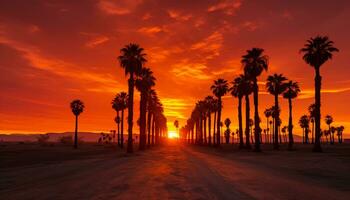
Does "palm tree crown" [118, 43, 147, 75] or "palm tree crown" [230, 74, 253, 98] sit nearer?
"palm tree crown" [118, 43, 147, 75]

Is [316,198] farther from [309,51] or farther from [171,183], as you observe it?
[309,51]

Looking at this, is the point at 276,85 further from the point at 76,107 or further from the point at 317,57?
the point at 76,107

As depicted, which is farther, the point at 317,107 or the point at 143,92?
→ the point at 143,92

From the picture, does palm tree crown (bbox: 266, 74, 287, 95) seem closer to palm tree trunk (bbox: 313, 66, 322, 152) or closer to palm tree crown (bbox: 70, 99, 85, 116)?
palm tree trunk (bbox: 313, 66, 322, 152)

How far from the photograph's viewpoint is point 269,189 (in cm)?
1434

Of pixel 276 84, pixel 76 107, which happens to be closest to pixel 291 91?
pixel 276 84

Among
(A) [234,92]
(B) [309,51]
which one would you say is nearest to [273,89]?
(A) [234,92]

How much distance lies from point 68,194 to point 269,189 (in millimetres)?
7573

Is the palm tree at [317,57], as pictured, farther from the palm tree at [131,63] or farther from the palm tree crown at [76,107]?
the palm tree crown at [76,107]

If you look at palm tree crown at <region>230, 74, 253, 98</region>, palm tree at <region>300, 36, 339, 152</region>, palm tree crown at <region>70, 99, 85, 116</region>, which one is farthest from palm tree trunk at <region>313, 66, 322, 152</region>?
palm tree crown at <region>70, 99, 85, 116</region>

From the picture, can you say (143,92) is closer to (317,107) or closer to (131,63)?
(131,63)

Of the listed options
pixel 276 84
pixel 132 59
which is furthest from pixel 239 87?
pixel 132 59

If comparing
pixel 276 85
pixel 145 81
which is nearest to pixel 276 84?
pixel 276 85

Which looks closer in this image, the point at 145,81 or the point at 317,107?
the point at 317,107
